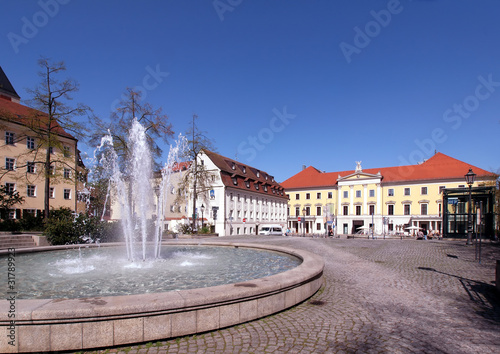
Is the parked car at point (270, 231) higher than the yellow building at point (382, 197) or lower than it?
lower

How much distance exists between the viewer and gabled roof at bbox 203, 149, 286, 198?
52500 millimetres

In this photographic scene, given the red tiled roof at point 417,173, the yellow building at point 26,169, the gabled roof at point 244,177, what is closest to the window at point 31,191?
the yellow building at point 26,169

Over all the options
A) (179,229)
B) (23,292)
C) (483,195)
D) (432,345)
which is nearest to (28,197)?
(179,229)

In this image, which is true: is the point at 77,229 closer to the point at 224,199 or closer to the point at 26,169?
the point at 26,169

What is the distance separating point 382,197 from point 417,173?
26.8ft

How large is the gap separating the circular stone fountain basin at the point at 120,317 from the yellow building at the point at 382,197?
2060 inches

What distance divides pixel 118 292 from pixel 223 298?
282 cm

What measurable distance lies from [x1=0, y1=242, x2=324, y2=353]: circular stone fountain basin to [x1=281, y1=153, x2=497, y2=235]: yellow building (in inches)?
2060

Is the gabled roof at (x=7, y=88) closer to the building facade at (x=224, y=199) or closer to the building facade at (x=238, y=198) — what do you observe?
the building facade at (x=224, y=199)

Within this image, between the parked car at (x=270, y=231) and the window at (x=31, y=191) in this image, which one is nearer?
the window at (x=31, y=191)

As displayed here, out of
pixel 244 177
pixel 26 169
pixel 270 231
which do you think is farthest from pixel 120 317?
pixel 244 177

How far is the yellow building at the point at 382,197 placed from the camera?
59312mm

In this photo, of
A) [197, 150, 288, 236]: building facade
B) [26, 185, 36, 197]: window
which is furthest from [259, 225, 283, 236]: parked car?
[26, 185, 36, 197]: window

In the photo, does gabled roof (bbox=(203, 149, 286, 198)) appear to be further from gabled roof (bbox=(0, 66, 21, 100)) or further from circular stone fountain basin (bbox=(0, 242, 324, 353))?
circular stone fountain basin (bbox=(0, 242, 324, 353))
